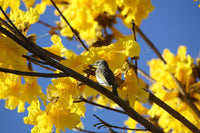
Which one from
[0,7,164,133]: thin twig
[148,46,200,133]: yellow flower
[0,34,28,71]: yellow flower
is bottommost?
[0,7,164,133]: thin twig

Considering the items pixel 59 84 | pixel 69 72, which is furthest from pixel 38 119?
pixel 69 72

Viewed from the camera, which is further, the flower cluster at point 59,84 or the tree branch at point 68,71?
the flower cluster at point 59,84

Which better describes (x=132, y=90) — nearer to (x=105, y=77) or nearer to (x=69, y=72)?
(x=105, y=77)

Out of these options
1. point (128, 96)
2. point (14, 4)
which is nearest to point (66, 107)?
point (128, 96)

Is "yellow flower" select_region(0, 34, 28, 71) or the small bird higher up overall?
"yellow flower" select_region(0, 34, 28, 71)

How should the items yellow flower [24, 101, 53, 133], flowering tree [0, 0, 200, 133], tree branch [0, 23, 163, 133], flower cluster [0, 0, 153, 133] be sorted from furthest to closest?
yellow flower [24, 101, 53, 133] → flower cluster [0, 0, 153, 133] → flowering tree [0, 0, 200, 133] → tree branch [0, 23, 163, 133]

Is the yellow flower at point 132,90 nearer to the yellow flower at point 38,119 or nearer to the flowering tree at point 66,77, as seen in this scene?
the flowering tree at point 66,77

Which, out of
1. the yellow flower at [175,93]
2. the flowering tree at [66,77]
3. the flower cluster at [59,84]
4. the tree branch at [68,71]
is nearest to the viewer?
the tree branch at [68,71]

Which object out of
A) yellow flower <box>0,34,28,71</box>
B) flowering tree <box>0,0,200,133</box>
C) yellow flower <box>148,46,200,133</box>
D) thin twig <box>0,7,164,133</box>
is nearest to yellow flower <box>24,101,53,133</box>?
flowering tree <box>0,0,200,133</box>

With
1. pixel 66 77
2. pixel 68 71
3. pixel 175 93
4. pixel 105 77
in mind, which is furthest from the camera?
pixel 175 93

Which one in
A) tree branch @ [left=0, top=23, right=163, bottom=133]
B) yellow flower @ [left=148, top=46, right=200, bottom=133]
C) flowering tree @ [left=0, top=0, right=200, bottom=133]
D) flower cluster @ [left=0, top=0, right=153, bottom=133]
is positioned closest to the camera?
tree branch @ [left=0, top=23, right=163, bottom=133]

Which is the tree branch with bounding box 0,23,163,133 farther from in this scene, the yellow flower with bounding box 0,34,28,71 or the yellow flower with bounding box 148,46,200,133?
the yellow flower with bounding box 148,46,200,133

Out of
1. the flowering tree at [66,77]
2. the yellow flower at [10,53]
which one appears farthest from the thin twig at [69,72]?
the yellow flower at [10,53]

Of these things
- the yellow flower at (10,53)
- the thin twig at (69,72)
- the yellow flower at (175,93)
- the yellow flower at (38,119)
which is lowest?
the thin twig at (69,72)
